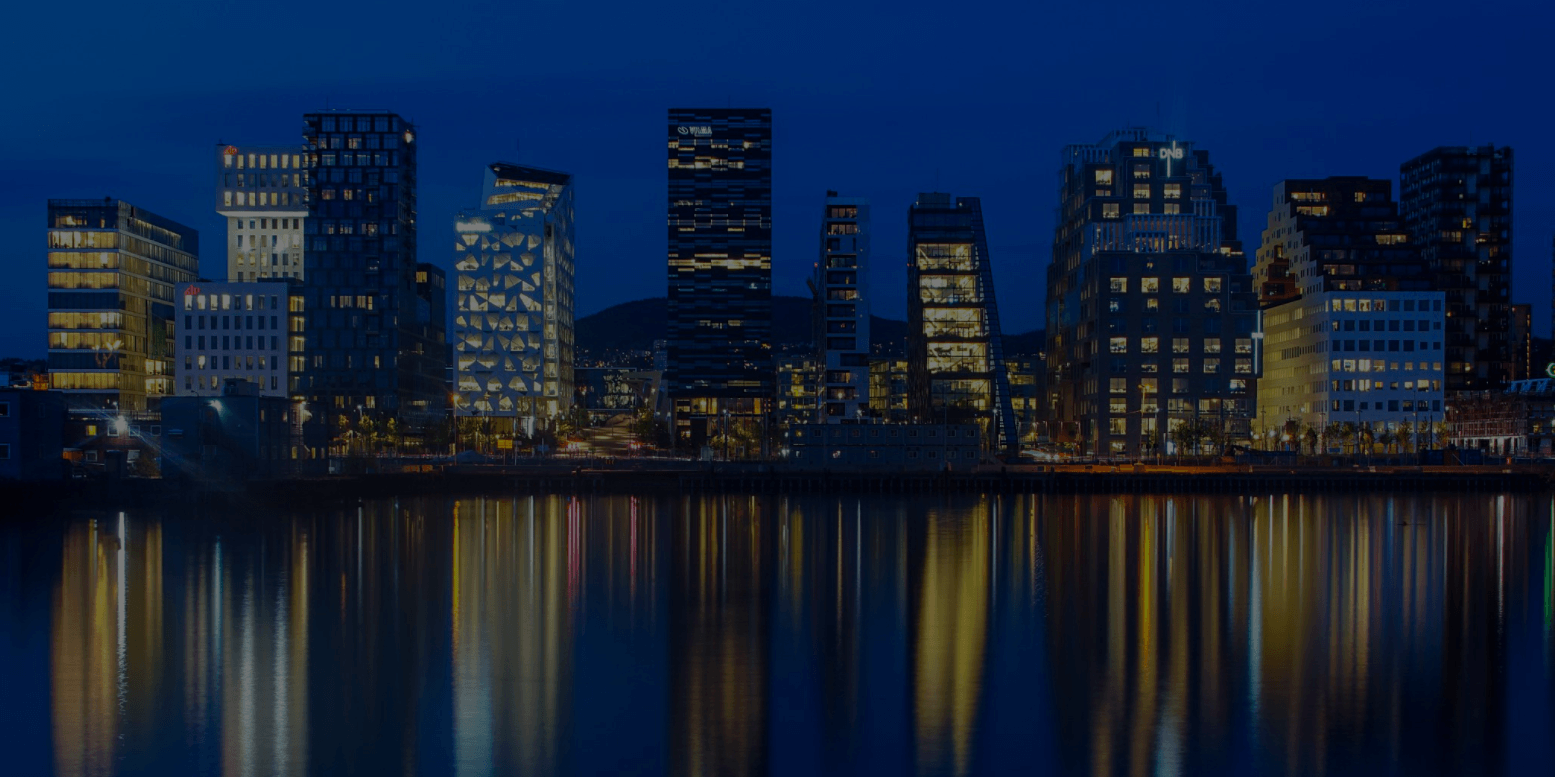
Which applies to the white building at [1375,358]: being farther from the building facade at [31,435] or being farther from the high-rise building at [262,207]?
the high-rise building at [262,207]

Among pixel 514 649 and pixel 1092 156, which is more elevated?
pixel 1092 156

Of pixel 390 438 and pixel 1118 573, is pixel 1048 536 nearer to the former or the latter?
pixel 1118 573

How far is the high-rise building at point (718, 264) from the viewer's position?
183750 mm

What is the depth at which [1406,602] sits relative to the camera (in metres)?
37.7

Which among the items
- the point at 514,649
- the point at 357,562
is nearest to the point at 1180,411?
the point at 357,562

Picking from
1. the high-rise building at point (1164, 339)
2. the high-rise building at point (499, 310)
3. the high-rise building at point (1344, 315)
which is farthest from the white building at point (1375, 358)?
the high-rise building at point (499, 310)

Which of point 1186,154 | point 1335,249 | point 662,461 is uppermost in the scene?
point 1186,154

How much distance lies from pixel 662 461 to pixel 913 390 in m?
46.1

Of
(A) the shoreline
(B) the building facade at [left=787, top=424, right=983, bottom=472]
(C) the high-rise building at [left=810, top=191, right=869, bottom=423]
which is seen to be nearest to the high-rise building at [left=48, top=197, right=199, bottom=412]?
(A) the shoreline

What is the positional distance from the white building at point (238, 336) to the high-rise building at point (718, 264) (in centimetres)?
5462

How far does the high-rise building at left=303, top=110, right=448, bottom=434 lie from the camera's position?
484ft

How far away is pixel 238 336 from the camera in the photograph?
145000 millimetres

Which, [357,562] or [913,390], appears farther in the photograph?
[913,390]

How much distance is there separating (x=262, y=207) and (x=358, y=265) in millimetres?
25762
